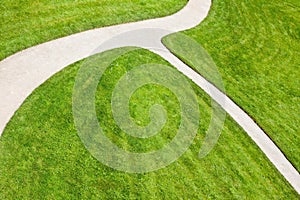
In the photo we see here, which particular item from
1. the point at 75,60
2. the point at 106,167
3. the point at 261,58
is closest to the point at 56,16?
the point at 75,60

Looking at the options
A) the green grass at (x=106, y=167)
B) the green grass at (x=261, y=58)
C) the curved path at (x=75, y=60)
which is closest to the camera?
the green grass at (x=106, y=167)

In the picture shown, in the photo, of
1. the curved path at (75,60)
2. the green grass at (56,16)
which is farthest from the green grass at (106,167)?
the green grass at (56,16)

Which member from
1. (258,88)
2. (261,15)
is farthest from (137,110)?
(261,15)

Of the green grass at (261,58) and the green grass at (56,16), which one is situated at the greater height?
the green grass at (56,16)

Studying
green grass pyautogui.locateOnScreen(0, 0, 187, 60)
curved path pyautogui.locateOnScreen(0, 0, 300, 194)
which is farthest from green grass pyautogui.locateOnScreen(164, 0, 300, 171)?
green grass pyautogui.locateOnScreen(0, 0, 187, 60)

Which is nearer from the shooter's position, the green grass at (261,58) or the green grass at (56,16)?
the green grass at (56,16)

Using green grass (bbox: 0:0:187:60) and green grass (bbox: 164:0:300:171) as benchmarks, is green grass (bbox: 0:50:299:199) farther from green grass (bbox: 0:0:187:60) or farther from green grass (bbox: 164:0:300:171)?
green grass (bbox: 0:0:187:60)

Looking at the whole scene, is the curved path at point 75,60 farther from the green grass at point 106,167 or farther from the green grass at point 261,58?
the green grass at point 261,58
